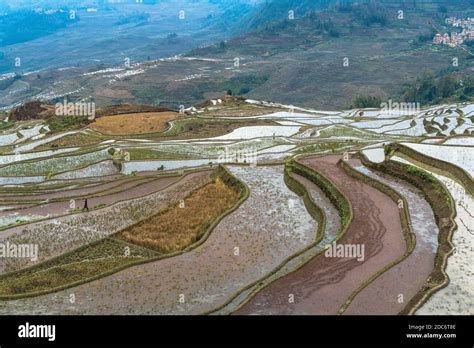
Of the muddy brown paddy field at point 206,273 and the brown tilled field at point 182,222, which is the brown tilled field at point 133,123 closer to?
the brown tilled field at point 182,222

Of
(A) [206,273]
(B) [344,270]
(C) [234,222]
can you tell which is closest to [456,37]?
(C) [234,222]

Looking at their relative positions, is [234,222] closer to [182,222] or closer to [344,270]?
[182,222]

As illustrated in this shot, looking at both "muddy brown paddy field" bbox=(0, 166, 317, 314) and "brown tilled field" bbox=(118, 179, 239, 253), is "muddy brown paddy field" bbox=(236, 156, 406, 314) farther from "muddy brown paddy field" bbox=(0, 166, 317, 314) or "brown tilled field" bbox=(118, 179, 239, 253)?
"brown tilled field" bbox=(118, 179, 239, 253)

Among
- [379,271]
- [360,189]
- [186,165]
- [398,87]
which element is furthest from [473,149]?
[398,87]

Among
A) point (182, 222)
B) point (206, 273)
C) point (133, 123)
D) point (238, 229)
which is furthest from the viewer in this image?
point (133, 123)

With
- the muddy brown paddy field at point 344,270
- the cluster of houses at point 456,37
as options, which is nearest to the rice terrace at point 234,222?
the muddy brown paddy field at point 344,270

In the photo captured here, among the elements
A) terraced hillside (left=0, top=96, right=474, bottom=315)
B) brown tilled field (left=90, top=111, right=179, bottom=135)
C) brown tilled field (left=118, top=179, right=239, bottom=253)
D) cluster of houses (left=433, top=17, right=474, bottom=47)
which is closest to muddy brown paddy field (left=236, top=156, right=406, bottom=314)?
terraced hillside (left=0, top=96, right=474, bottom=315)
